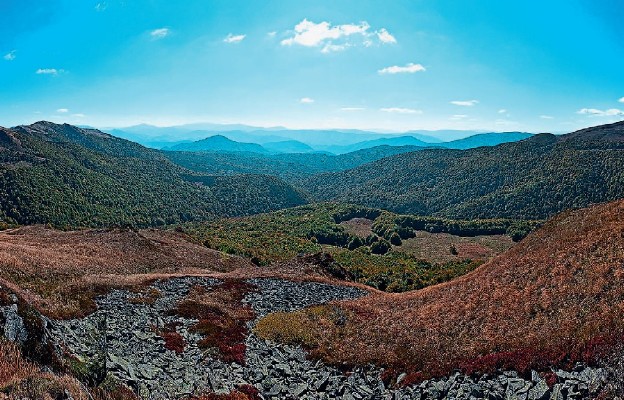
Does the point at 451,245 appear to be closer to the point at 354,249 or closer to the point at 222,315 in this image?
the point at 354,249

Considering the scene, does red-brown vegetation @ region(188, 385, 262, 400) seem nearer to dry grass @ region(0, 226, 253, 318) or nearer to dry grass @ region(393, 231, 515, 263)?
dry grass @ region(0, 226, 253, 318)

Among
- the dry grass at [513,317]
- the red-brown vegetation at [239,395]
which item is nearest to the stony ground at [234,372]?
the red-brown vegetation at [239,395]

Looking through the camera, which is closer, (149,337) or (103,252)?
(149,337)

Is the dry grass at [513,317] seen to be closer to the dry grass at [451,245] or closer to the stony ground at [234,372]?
the stony ground at [234,372]

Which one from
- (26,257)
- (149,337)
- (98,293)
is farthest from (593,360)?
(26,257)

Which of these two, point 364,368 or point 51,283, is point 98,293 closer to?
point 51,283

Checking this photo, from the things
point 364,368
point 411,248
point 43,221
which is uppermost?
point 364,368
